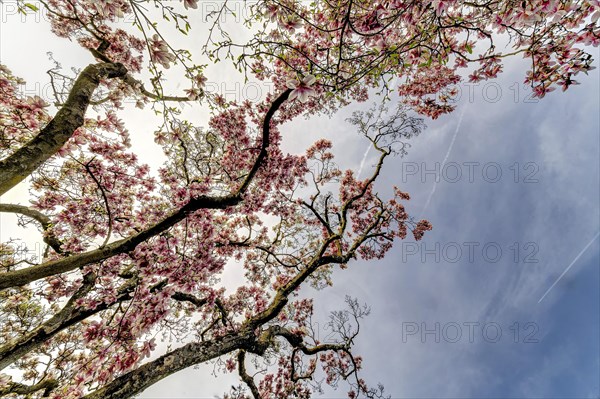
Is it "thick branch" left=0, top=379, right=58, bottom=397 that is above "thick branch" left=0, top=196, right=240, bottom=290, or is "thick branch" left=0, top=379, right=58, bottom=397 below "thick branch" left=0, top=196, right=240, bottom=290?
below

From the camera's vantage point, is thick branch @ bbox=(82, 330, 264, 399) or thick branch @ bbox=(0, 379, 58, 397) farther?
thick branch @ bbox=(0, 379, 58, 397)

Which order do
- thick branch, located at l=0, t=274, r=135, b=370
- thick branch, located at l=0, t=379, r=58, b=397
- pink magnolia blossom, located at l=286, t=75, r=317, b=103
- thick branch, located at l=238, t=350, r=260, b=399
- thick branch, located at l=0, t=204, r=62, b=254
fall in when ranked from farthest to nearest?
1. thick branch, located at l=238, t=350, r=260, b=399
2. thick branch, located at l=0, t=204, r=62, b=254
3. thick branch, located at l=0, t=379, r=58, b=397
4. thick branch, located at l=0, t=274, r=135, b=370
5. pink magnolia blossom, located at l=286, t=75, r=317, b=103

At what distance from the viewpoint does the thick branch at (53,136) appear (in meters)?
2.62

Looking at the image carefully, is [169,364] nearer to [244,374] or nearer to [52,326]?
[52,326]

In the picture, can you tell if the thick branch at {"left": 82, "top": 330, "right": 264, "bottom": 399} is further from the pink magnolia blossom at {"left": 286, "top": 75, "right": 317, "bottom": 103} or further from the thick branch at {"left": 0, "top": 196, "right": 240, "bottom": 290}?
the pink magnolia blossom at {"left": 286, "top": 75, "right": 317, "bottom": 103}

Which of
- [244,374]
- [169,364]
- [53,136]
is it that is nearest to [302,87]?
[53,136]

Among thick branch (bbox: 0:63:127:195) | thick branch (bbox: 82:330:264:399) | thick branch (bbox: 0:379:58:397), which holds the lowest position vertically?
thick branch (bbox: 0:379:58:397)

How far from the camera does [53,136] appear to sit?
2932mm

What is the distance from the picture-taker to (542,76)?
2.98 m

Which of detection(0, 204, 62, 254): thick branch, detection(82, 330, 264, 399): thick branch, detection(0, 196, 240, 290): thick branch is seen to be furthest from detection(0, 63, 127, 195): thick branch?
detection(0, 204, 62, 254): thick branch

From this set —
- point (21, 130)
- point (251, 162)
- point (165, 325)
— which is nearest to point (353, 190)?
point (251, 162)

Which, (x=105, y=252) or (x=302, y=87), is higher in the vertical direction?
(x=302, y=87)

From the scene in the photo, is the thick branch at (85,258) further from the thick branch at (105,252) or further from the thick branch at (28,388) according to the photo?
the thick branch at (28,388)

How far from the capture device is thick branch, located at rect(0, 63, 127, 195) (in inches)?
103
